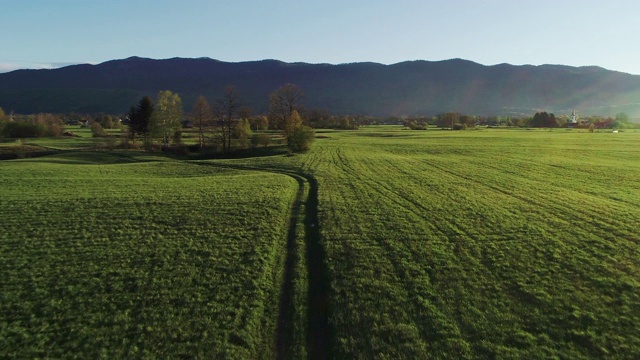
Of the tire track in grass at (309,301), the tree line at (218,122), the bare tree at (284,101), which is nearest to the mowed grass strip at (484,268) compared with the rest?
the tire track in grass at (309,301)

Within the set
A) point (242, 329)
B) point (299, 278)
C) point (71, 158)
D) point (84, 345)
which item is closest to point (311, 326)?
point (242, 329)

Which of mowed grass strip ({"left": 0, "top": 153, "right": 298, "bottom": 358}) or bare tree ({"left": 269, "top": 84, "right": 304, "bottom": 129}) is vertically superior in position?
bare tree ({"left": 269, "top": 84, "right": 304, "bottom": 129})

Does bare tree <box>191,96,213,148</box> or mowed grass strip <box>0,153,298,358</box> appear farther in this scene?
bare tree <box>191,96,213,148</box>

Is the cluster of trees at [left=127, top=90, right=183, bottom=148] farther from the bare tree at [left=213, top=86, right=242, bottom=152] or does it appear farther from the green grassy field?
the green grassy field

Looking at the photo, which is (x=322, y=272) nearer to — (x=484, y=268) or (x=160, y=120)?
(x=484, y=268)

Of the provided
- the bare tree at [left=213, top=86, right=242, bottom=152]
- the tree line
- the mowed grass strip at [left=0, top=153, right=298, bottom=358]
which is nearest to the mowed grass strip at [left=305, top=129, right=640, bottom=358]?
the mowed grass strip at [left=0, top=153, right=298, bottom=358]

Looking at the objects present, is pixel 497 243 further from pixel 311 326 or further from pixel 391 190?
pixel 391 190
